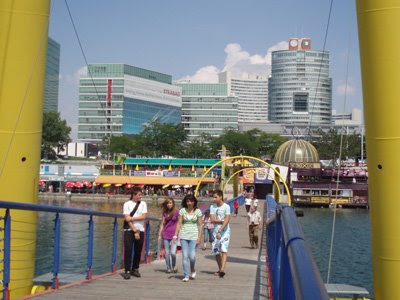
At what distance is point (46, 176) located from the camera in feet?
311

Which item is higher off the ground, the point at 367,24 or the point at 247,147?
the point at 247,147

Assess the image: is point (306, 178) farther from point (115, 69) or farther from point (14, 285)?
→ point (115, 69)

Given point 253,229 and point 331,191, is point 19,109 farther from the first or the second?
point 331,191

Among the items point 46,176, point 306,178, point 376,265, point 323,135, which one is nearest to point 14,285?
point 376,265

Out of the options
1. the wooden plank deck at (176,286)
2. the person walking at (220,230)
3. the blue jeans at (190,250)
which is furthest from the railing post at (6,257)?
the person walking at (220,230)

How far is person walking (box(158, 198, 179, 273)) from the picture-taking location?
1126cm

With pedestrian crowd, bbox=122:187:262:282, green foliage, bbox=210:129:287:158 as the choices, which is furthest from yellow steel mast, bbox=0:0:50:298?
green foliage, bbox=210:129:287:158

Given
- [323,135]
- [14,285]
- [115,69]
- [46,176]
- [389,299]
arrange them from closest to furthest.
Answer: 1. [389,299]
2. [14,285]
3. [46,176]
4. [323,135]
5. [115,69]

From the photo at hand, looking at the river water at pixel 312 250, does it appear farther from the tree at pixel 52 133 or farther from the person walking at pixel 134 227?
the tree at pixel 52 133

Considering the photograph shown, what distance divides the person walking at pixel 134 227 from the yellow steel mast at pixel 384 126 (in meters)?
4.96

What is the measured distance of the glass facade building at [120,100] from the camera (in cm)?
16150

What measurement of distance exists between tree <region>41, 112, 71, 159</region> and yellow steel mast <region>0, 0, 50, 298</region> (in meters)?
121

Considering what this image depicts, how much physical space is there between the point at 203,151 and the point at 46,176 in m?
46.5

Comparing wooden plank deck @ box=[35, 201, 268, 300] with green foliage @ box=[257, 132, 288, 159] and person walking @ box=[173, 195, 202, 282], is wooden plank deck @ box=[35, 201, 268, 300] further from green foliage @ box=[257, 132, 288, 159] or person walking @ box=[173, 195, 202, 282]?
green foliage @ box=[257, 132, 288, 159]
